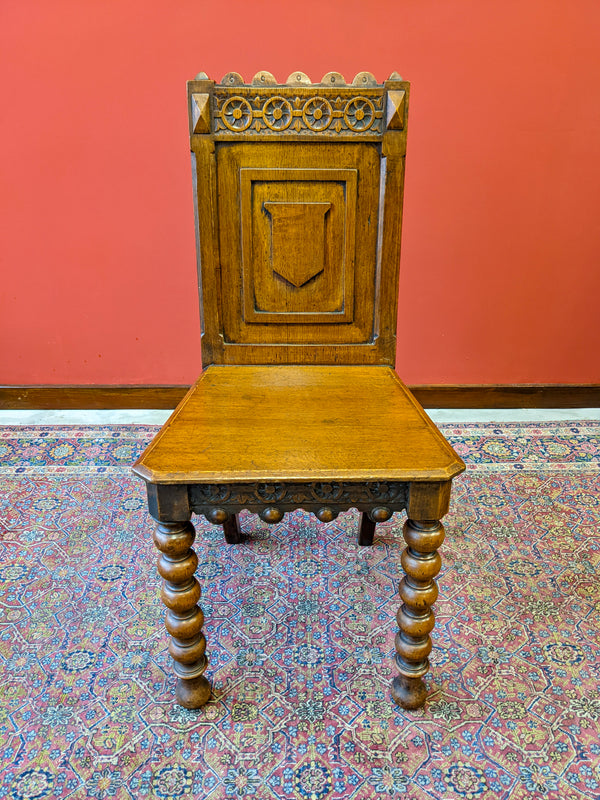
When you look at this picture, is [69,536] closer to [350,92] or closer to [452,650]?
[452,650]

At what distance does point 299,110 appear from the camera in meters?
1.52

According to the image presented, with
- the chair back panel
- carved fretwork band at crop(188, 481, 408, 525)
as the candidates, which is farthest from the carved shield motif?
carved fretwork band at crop(188, 481, 408, 525)

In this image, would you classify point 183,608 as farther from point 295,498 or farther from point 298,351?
point 298,351

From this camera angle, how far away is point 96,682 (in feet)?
4.67

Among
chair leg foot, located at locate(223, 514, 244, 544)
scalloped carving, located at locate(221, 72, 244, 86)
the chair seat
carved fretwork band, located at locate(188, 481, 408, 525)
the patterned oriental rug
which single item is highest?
scalloped carving, located at locate(221, 72, 244, 86)

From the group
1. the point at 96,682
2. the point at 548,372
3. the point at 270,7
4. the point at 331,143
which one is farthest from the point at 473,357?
the point at 96,682

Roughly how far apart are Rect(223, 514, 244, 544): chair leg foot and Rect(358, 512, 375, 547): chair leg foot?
0.46 metres

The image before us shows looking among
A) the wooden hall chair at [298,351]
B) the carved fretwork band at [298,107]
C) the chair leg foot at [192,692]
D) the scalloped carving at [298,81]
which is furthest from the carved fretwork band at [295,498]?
the scalloped carving at [298,81]

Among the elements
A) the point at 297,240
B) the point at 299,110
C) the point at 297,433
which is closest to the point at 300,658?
the point at 297,433

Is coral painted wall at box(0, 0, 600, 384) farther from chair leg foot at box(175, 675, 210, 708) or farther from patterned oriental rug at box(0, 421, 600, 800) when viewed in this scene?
chair leg foot at box(175, 675, 210, 708)

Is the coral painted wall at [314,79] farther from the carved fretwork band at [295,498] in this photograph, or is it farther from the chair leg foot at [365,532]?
the carved fretwork band at [295,498]

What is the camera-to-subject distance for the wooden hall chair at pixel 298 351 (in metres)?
1.16

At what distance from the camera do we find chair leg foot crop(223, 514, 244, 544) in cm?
194

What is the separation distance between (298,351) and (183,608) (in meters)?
0.83
